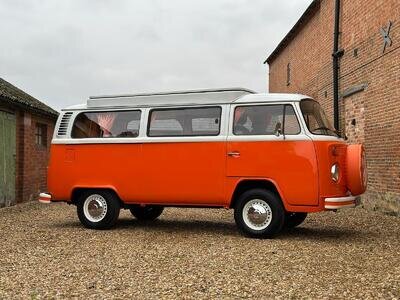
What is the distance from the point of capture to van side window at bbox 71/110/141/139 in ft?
29.7

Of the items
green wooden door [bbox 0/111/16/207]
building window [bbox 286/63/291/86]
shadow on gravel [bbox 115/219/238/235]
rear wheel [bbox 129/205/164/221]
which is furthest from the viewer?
building window [bbox 286/63/291/86]

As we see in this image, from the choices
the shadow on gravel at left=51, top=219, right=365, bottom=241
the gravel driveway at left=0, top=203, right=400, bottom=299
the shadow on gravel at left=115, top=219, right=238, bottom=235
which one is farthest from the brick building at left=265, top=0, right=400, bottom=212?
the shadow on gravel at left=115, top=219, right=238, bottom=235

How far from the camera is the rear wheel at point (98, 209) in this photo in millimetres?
9078

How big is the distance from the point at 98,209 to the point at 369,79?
7196mm

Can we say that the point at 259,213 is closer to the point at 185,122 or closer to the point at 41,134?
the point at 185,122

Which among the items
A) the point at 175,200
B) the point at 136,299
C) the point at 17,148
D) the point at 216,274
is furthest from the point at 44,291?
the point at 17,148

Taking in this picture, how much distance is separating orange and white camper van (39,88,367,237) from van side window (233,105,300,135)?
0.05ft

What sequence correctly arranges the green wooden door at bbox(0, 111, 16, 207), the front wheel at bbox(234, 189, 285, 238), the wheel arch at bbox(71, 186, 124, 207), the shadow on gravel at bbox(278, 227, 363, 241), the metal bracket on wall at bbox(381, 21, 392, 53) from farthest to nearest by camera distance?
the green wooden door at bbox(0, 111, 16, 207) < the metal bracket on wall at bbox(381, 21, 392, 53) < the wheel arch at bbox(71, 186, 124, 207) < the shadow on gravel at bbox(278, 227, 363, 241) < the front wheel at bbox(234, 189, 285, 238)

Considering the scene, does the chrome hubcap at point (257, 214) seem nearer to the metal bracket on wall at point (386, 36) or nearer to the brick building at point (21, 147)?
the metal bracket on wall at point (386, 36)

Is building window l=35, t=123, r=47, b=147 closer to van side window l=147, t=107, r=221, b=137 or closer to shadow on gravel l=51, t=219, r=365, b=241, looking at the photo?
shadow on gravel l=51, t=219, r=365, b=241

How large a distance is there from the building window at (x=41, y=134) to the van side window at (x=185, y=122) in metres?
8.53

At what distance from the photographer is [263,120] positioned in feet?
26.6

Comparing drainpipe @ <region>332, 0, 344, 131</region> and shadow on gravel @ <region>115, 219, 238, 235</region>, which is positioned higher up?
drainpipe @ <region>332, 0, 344, 131</region>

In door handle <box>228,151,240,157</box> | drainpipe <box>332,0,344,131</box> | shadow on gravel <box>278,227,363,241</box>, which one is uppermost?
drainpipe <box>332,0,344,131</box>
